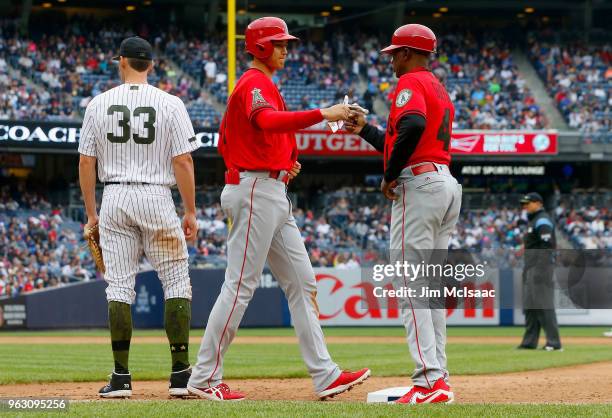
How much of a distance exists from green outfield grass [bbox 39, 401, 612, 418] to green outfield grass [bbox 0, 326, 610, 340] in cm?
1367

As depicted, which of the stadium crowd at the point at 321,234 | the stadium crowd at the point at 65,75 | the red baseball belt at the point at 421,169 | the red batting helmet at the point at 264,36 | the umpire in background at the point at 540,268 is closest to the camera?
the red baseball belt at the point at 421,169

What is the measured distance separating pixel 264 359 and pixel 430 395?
6.52m

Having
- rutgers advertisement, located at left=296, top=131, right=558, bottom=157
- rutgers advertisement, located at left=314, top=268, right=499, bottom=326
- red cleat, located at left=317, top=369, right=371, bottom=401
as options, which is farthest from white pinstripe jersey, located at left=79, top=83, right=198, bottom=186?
rutgers advertisement, located at left=296, top=131, right=558, bottom=157

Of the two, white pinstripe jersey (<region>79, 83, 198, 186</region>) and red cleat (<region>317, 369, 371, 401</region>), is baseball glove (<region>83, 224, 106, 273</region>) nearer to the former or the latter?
white pinstripe jersey (<region>79, 83, 198, 186</region>)

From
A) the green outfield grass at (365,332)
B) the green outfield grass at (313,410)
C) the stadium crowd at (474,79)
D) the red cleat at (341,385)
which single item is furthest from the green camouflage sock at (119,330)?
the stadium crowd at (474,79)

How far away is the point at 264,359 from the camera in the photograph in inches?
510

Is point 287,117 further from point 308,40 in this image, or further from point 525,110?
point 308,40

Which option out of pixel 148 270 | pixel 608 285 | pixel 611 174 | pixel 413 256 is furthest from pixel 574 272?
pixel 413 256

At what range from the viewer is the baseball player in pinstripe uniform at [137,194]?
22.8ft

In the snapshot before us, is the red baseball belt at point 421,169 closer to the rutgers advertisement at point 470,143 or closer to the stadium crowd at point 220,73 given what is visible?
the stadium crowd at point 220,73

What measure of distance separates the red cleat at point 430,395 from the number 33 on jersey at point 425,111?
133 centimetres

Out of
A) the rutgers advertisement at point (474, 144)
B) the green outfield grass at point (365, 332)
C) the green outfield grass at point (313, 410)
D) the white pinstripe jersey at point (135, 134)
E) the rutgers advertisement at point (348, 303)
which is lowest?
the green outfield grass at point (365, 332)

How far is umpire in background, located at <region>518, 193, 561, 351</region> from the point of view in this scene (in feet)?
45.7

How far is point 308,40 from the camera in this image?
3744 centimetres
